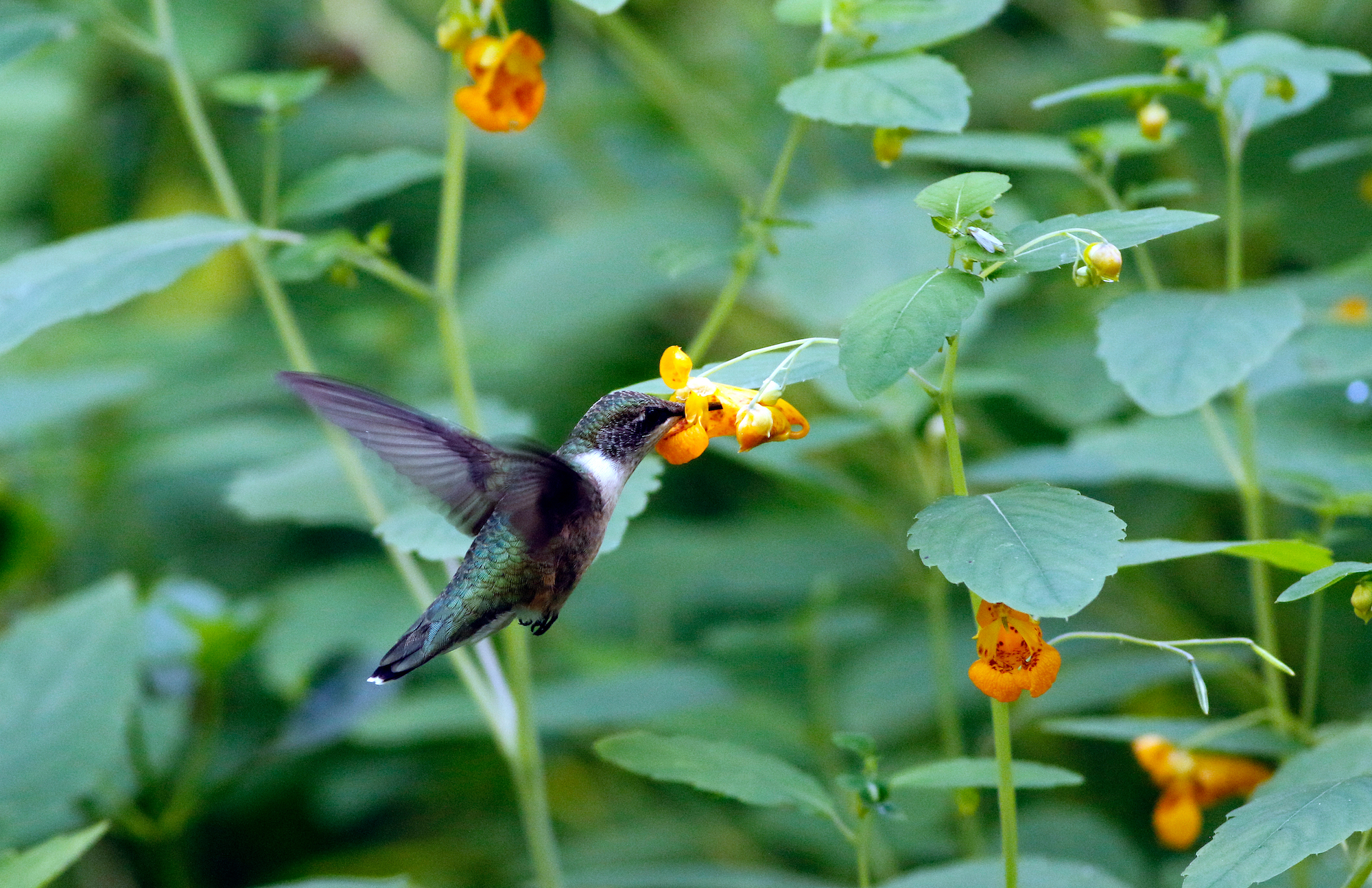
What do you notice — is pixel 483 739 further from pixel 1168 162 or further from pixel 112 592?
pixel 1168 162

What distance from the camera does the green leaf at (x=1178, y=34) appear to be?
1.40 meters

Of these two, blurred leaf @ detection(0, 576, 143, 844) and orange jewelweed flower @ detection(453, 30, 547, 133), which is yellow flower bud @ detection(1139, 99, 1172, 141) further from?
blurred leaf @ detection(0, 576, 143, 844)

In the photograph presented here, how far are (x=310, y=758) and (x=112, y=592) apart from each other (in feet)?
3.71

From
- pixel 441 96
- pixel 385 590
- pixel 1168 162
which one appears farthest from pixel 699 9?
pixel 385 590

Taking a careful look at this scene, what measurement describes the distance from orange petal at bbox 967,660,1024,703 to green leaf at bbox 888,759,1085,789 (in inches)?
5.7

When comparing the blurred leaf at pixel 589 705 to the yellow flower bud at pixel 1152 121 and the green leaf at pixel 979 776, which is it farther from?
the yellow flower bud at pixel 1152 121

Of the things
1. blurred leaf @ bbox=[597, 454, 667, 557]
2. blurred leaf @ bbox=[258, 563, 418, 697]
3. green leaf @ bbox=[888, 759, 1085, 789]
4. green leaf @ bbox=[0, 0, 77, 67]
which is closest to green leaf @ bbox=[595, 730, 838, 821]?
green leaf @ bbox=[888, 759, 1085, 789]

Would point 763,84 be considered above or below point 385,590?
above

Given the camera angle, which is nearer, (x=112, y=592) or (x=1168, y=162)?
(x=112, y=592)

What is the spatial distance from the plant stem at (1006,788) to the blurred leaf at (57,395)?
2.14m

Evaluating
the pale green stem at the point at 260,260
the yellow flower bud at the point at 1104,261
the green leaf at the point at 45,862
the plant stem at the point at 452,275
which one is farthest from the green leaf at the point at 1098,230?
the green leaf at the point at 45,862

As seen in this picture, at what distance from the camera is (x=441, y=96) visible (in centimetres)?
450

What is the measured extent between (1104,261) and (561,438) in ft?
8.86

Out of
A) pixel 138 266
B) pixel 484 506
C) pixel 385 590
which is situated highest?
pixel 138 266
